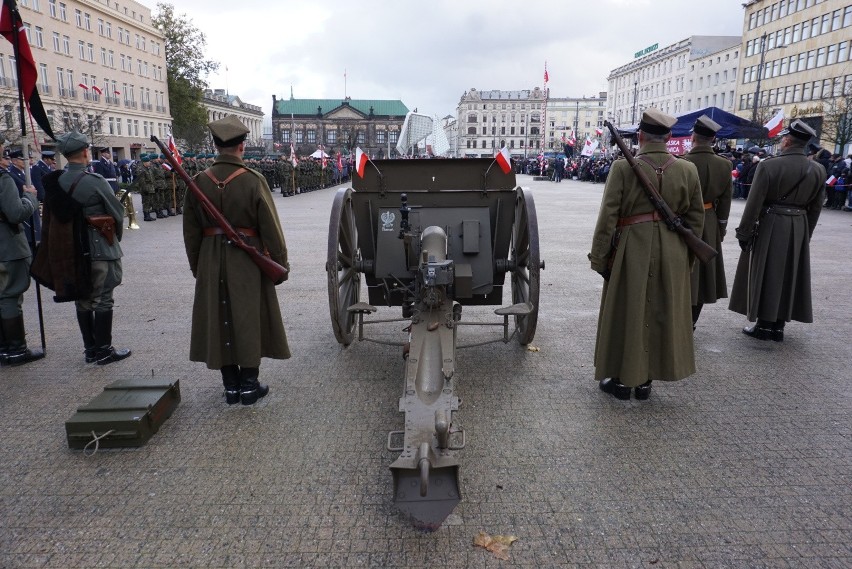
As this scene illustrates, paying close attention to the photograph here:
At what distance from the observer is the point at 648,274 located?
396 cm

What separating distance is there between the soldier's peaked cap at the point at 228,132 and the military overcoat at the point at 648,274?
236cm

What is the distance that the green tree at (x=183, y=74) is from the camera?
2566 inches

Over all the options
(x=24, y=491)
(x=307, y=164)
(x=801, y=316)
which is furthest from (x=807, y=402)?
(x=307, y=164)

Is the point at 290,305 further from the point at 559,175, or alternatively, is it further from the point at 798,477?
the point at 559,175

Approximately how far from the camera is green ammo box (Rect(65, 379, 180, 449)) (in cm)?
353

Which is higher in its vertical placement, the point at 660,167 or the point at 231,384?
the point at 660,167

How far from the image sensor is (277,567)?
8.48 feet

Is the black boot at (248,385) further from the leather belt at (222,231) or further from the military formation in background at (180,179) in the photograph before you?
the military formation in background at (180,179)

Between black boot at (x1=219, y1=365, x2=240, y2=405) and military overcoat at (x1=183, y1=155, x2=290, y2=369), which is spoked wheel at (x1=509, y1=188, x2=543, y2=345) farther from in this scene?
black boot at (x1=219, y1=365, x2=240, y2=405)

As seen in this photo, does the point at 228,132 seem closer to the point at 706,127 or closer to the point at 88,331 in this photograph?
the point at 88,331

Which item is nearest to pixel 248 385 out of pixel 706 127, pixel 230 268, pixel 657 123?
pixel 230 268

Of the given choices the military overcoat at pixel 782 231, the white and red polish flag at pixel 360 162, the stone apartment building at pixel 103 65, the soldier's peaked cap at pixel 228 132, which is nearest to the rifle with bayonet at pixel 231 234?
the soldier's peaked cap at pixel 228 132

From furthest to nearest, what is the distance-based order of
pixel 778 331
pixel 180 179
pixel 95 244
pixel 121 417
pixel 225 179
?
pixel 180 179, pixel 778 331, pixel 95 244, pixel 225 179, pixel 121 417

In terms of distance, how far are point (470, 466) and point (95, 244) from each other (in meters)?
3.39
